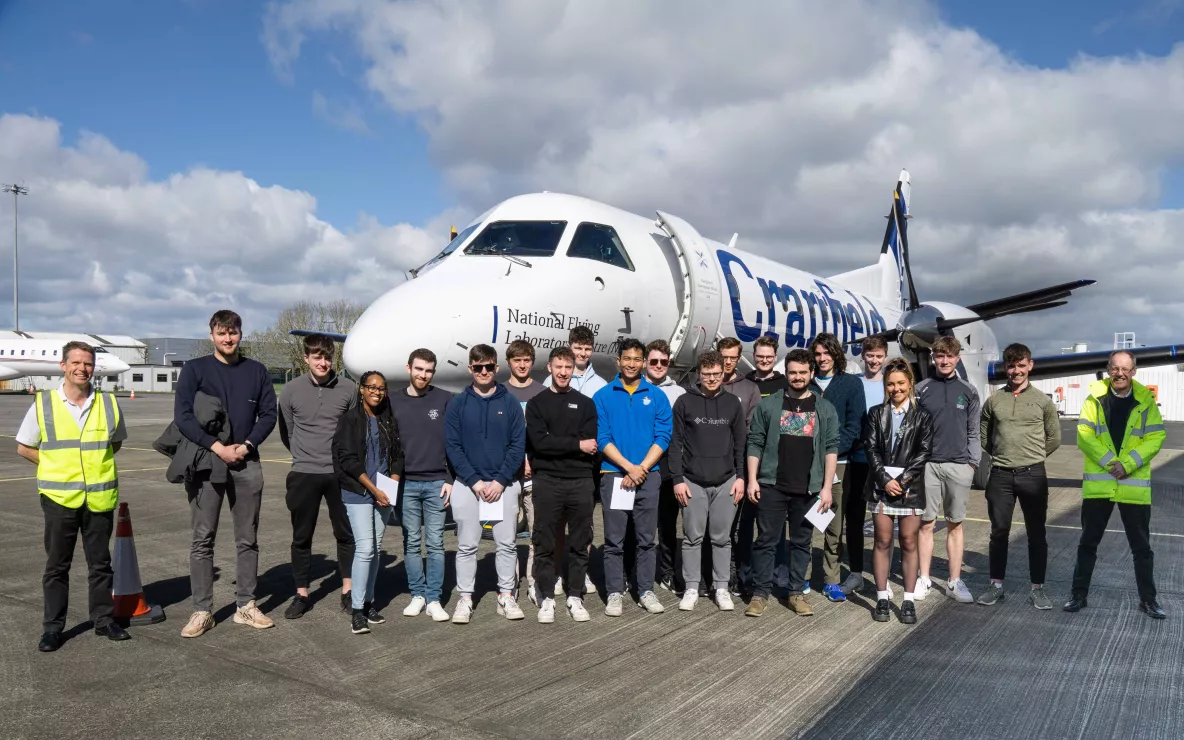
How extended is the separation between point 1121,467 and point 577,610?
3878 millimetres

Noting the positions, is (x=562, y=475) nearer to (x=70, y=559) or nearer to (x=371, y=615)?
(x=371, y=615)

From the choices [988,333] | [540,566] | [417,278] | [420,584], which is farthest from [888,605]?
[988,333]

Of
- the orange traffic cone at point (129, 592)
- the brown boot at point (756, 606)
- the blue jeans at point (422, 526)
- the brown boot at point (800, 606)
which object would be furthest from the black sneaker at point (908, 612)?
the orange traffic cone at point (129, 592)

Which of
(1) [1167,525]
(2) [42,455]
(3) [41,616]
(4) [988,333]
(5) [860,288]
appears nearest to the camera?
(2) [42,455]

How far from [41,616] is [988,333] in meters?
17.0

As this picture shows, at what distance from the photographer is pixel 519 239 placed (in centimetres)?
841

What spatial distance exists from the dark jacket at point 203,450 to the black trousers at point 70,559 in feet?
1.62

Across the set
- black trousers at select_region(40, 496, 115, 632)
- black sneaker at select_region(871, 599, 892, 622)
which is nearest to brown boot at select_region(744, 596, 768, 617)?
black sneaker at select_region(871, 599, 892, 622)

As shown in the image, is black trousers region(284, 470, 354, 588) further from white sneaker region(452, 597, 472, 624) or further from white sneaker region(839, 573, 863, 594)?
white sneaker region(839, 573, 863, 594)

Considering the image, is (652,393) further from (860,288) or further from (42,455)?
(860,288)

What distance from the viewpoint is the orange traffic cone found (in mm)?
4977

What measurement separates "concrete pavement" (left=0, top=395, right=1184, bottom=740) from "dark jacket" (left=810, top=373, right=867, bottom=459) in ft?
3.80

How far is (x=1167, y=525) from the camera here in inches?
355

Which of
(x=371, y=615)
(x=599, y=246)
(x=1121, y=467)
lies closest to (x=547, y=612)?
(x=371, y=615)
